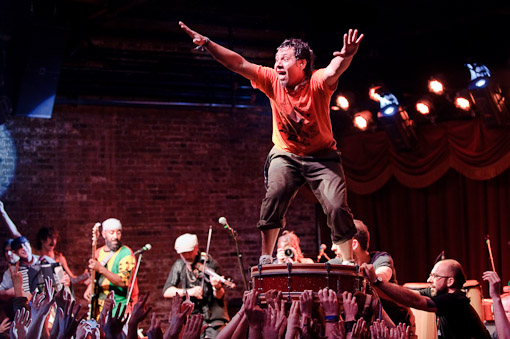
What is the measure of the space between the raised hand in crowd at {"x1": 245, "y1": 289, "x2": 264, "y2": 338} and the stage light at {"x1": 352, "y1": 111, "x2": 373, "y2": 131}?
6465mm

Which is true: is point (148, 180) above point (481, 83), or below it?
below

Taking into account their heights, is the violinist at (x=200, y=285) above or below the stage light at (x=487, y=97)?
below

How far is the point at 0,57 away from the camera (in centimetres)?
797

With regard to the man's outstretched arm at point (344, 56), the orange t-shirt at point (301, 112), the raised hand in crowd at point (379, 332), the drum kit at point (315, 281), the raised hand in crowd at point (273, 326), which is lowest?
the raised hand in crowd at point (379, 332)

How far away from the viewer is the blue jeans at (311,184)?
4.25 metres

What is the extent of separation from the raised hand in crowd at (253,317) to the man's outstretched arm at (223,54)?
67.6 inches

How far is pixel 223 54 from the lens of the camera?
4.23 metres

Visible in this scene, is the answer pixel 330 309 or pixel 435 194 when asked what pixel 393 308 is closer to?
pixel 330 309

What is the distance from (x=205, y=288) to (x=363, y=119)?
3467 mm

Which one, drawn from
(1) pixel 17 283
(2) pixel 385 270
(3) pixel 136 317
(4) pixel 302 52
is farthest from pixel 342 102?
(3) pixel 136 317

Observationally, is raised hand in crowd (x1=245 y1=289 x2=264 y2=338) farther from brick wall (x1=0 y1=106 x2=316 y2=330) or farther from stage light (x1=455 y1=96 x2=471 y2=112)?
brick wall (x1=0 y1=106 x2=316 y2=330)

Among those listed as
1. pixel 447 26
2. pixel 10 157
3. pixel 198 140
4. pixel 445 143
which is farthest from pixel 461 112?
pixel 10 157

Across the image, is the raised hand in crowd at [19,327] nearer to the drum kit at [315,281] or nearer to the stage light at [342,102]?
the drum kit at [315,281]

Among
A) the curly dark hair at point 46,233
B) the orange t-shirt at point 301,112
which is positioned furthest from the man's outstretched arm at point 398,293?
the curly dark hair at point 46,233
